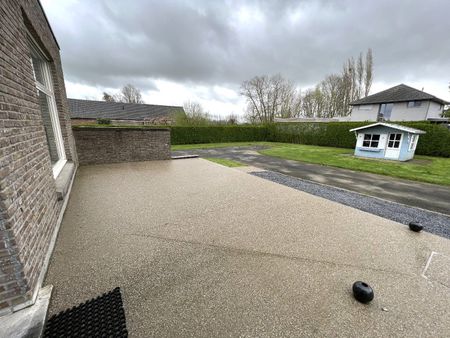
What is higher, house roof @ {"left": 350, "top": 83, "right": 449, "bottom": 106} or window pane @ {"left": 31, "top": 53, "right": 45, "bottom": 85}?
house roof @ {"left": 350, "top": 83, "right": 449, "bottom": 106}

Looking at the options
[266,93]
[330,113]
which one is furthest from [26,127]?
[330,113]

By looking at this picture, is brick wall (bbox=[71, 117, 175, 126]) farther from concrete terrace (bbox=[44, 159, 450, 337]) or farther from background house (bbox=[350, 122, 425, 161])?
concrete terrace (bbox=[44, 159, 450, 337])

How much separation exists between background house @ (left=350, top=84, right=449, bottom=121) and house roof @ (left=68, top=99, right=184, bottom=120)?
75.4 ft

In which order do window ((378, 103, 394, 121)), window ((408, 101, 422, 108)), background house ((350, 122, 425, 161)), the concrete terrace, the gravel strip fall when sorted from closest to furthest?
the concrete terrace
the gravel strip
background house ((350, 122, 425, 161))
window ((408, 101, 422, 108))
window ((378, 103, 394, 121))

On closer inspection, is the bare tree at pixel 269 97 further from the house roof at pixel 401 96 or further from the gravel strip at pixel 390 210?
the gravel strip at pixel 390 210

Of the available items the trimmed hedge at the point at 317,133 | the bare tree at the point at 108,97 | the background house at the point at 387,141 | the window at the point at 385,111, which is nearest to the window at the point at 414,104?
the window at the point at 385,111

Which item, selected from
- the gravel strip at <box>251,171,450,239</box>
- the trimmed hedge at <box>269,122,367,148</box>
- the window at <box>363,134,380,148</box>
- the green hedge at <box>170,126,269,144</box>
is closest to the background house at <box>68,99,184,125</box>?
the green hedge at <box>170,126,269,144</box>

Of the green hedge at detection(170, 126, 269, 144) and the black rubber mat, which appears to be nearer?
the black rubber mat

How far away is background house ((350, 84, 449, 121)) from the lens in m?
17.7

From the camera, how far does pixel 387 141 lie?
35.8ft

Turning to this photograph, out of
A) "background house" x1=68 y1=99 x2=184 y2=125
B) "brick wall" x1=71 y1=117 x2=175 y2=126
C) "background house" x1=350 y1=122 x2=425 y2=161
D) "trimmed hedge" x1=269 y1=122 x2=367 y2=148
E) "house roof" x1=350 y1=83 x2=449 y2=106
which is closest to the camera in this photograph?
"background house" x1=350 y1=122 x2=425 y2=161

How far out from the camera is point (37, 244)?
70.9 inches

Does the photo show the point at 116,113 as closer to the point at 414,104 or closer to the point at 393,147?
the point at 393,147

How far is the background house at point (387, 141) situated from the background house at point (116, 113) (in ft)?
68.4
